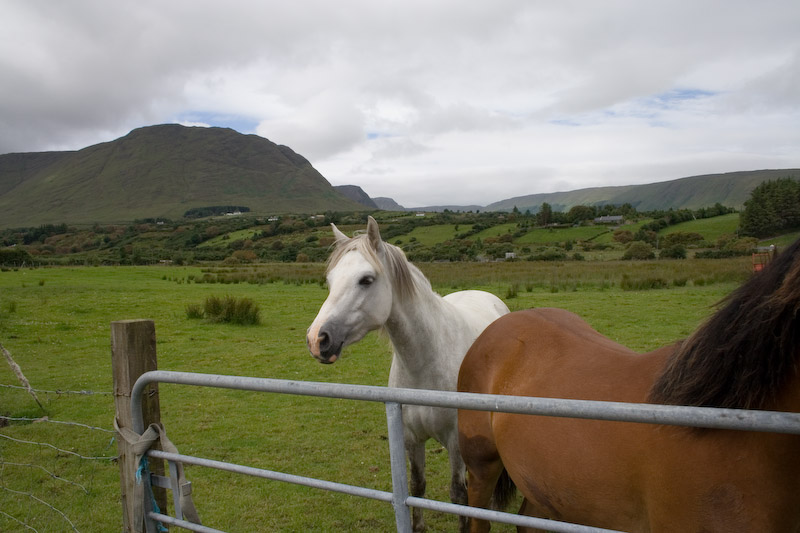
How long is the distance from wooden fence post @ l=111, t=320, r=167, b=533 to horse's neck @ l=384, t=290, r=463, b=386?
1.70 meters

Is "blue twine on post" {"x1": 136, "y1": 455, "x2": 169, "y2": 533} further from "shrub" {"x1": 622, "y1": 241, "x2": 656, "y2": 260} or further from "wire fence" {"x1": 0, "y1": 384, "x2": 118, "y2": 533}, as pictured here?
"shrub" {"x1": 622, "y1": 241, "x2": 656, "y2": 260}

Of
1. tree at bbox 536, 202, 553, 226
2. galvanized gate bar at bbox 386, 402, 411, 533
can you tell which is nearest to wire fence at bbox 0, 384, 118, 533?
galvanized gate bar at bbox 386, 402, 411, 533

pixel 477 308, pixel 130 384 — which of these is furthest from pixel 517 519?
pixel 477 308

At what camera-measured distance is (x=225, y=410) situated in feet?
24.2

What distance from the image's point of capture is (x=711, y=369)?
1621 mm

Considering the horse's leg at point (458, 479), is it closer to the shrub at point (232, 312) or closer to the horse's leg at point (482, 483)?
the horse's leg at point (482, 483)

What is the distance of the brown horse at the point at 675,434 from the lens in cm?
147

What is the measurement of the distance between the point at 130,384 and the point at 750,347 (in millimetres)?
2776

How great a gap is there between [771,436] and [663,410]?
1.85ft

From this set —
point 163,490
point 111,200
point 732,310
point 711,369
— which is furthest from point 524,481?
point 111,200

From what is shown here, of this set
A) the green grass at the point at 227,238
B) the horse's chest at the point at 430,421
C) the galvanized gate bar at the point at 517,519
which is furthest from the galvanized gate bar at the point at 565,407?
the green grass at the point at 227,238

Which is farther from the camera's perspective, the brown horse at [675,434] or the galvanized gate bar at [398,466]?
the galvanized gate bar at [398,466]

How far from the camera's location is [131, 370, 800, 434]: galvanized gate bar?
44.3 inches

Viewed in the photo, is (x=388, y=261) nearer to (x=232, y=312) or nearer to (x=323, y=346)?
(x=323, y=346)
